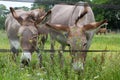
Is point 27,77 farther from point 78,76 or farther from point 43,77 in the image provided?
point 78,76

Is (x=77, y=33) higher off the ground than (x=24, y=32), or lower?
higher

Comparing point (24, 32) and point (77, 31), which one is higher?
point (77, 31)

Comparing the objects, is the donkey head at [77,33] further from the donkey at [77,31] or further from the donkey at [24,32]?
the donkey at [24,32]

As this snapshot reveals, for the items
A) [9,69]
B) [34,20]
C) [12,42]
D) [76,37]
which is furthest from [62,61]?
[12,42]

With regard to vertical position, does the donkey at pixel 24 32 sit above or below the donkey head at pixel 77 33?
below

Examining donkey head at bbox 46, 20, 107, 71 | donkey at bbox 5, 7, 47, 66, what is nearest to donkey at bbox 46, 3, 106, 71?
donkey head at bbox 46, 20, 107, 71

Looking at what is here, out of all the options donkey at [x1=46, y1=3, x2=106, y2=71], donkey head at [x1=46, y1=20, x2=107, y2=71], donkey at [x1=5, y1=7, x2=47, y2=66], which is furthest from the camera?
donkey at [x1=5, y1=7, x2=47, y2=66]

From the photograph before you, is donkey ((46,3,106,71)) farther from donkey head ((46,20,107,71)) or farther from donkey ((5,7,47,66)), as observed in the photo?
donkey ((5,7,47,66))

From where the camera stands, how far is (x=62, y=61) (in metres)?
6.53

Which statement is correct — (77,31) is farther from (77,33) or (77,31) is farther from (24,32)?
(24,32)

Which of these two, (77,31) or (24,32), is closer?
(77,31)

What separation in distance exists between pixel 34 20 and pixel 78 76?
3.89 metres

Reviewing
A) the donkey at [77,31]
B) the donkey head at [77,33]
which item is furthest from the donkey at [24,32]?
the donkey head at [77,33]

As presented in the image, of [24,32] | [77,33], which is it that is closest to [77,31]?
[77,33]
